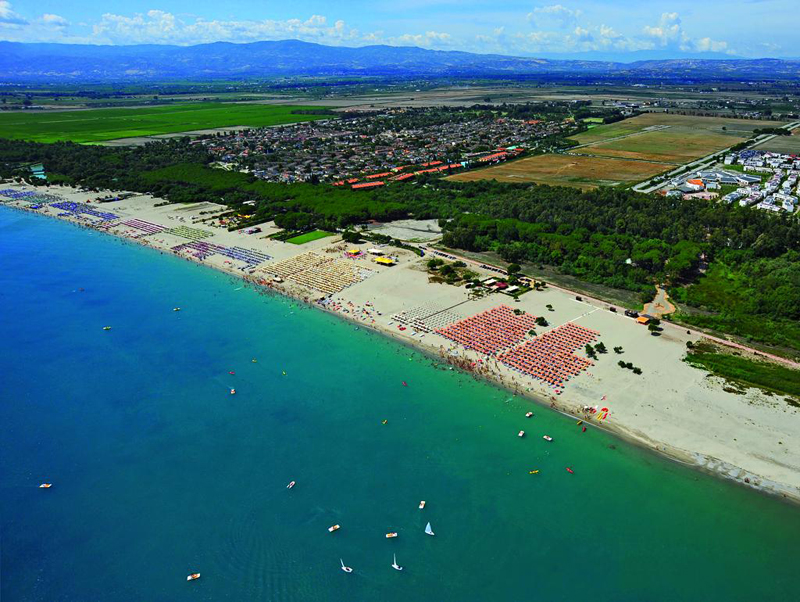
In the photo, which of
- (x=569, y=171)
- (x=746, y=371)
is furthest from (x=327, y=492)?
(x=569, y=171)

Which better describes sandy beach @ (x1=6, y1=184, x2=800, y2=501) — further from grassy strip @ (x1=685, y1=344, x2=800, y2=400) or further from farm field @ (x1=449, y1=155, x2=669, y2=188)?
farm field @ (x1=449, y1=155, x2=669, y2=188)

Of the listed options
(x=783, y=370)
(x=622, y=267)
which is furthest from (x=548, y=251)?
(x=783, y=370)

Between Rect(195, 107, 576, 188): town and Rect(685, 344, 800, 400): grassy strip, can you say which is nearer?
Rect(685, 344, 800, 400): grassy strip

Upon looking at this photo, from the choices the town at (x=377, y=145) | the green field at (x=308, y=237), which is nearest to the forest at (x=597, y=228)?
the green field at (x=308, y=237)

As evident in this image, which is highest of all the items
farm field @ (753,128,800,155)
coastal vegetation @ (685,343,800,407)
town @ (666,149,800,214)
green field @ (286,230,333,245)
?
farm field @ (753,128,800,155)

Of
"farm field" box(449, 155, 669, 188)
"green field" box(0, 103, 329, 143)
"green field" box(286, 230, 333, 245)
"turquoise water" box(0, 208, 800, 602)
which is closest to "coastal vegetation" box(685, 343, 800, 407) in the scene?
"turquoise water" box(0, 208, 800, 602)

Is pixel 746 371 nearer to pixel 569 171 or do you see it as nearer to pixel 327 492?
pixel 327 492
